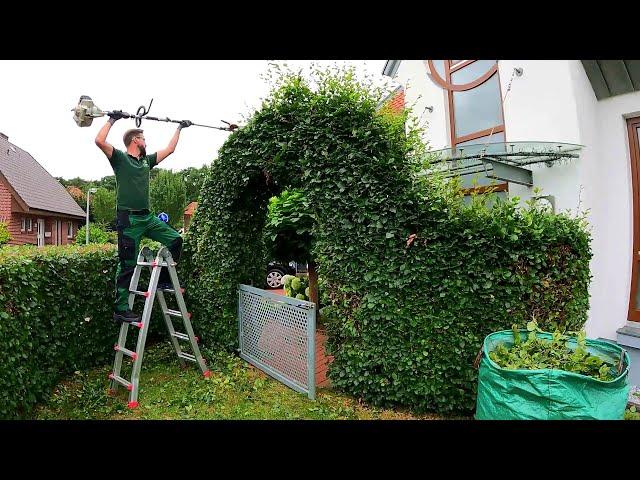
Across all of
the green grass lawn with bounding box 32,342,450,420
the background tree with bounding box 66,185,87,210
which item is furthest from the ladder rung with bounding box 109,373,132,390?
the background tree with bounding box 66,185,87,210

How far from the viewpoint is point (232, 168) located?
438 centimetres

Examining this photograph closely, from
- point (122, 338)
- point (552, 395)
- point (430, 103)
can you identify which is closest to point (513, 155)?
point (430, 103)

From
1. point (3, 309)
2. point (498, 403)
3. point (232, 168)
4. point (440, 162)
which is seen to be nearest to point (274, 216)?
point (232, 168)

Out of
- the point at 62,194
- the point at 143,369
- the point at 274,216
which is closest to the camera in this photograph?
the point at 143,369

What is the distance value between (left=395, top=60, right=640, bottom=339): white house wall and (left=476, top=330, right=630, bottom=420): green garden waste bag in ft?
9.66

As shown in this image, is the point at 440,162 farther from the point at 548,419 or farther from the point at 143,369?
the point at 143,369

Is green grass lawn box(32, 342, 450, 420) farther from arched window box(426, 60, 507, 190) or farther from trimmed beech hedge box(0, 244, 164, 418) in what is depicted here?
arched window box(426, 60, 507, 190)

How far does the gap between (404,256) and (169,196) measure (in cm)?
2425

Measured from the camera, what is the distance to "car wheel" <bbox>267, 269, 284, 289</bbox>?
12781 millimetres

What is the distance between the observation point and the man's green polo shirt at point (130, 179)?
11.0 feet

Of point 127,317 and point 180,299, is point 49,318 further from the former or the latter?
point 180,299

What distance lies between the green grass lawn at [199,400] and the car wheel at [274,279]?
850 cm
